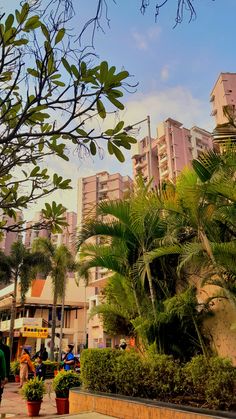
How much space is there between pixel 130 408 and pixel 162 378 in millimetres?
688

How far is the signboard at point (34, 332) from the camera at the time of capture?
2955 centimetres

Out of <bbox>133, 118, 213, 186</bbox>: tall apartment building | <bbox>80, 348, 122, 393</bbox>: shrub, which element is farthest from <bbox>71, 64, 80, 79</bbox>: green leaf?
<bbox>133, 118, 213, 186</bbox>: tall apartment building

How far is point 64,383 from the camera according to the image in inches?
339

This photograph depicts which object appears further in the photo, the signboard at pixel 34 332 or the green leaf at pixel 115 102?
the signboard at pixel 34 332

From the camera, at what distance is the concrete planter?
5.23 m

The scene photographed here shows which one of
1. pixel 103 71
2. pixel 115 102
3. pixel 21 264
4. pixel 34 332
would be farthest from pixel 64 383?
pixel 34 332

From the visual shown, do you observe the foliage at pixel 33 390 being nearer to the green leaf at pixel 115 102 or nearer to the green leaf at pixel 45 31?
the green leaf at pixel 115 102

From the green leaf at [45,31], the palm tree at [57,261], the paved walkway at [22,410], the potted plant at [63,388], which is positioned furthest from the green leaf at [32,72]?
the palm tree at [57,261]

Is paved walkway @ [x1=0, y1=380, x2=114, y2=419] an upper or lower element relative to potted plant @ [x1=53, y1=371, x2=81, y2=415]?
lower

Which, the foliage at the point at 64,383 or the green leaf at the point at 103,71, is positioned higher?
the green leaf at the point at 103,71

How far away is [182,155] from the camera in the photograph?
49.1 metres

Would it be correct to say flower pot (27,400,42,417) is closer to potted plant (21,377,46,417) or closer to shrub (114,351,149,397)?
potted plant (21,377,46,417)

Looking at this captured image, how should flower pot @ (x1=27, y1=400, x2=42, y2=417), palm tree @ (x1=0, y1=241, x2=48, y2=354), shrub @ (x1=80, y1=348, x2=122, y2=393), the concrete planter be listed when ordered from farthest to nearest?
palm tree @ (x1=0, y1=241, x2=48, y2=354) → flower pot @ (x1=27, y1=400, x2=42, y2=417) → shrub @ (x1=80, y1=348, x2=122, y2=393) → the concrete planter

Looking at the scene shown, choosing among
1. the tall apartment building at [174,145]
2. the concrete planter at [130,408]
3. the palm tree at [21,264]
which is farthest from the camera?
the tall apartment building at [174,145]
